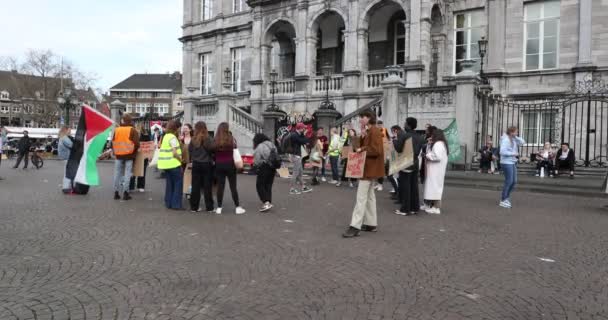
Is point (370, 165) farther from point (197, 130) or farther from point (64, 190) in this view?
point (64, 190)

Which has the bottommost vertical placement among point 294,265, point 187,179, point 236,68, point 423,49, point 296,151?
point 294,265

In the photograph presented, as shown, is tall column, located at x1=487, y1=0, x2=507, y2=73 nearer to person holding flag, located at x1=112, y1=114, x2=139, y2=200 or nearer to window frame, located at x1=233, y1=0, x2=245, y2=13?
window frame, located at x1=233, y1=0, x2=245, y2=13

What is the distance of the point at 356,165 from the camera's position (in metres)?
7.09

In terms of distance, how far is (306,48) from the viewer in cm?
2466

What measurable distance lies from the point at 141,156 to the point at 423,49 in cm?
1426

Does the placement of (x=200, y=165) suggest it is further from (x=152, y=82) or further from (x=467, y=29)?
(x=152, y=82)

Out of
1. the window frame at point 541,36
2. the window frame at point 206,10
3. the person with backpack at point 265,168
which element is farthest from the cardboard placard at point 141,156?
the window frame at point 206,10

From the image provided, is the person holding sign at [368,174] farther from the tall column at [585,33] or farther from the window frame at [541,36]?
the window frame at [541,36]

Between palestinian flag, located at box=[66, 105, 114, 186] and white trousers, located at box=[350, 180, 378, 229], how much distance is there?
698 cm

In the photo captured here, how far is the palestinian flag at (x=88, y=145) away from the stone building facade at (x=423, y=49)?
1063cm

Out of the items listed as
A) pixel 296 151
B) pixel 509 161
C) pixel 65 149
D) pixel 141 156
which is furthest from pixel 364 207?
pixel 65 149

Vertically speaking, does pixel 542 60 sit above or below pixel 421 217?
above

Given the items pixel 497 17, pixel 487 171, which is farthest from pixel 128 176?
pixel 497 17

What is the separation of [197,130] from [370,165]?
3748 millimetres
